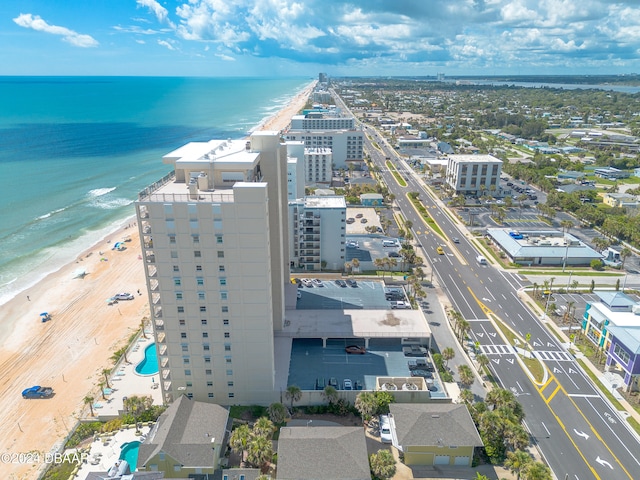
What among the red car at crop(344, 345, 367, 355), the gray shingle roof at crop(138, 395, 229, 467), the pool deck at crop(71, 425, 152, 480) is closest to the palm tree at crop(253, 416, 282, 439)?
the gray shingle roof at crop(138, 395, 229, 467)

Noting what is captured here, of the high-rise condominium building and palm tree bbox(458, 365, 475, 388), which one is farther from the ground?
the high-rise condominium building

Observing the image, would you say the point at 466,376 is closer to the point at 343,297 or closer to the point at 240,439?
the point at 343,297

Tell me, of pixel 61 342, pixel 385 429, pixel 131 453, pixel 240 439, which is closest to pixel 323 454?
pixel 240 439

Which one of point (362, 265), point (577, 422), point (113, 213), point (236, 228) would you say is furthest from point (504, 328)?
point (113, 213)

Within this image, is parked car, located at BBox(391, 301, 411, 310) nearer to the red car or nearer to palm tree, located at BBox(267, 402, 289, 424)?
the red car

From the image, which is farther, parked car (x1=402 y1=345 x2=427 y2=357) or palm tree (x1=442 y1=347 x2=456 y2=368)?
parked car (x1=402 y1=345 x2=427 y2=357)

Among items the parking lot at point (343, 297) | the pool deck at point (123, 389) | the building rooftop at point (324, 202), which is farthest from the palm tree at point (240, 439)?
the building rooftop at point (324, 202)
